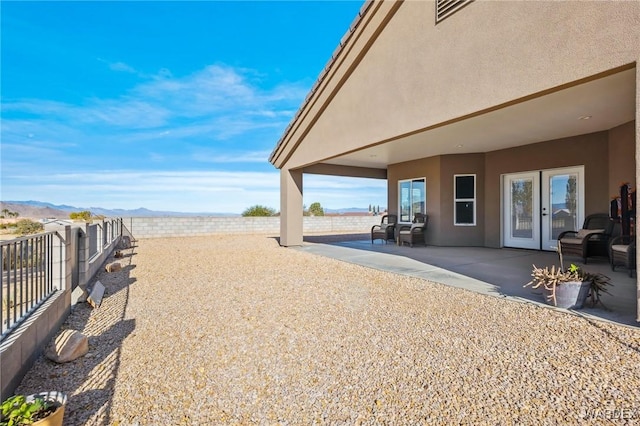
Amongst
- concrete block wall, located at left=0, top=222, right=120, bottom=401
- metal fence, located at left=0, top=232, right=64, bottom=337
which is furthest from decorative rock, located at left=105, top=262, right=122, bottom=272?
metal fence, located at left=0, top=232, right=64, bottom=337

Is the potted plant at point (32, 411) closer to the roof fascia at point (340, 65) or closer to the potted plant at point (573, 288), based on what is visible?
the potted plant at point (573, 288)

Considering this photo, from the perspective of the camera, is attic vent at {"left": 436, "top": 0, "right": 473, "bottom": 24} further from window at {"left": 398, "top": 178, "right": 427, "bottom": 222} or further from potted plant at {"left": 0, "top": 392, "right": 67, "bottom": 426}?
potted plant at {"left": 0, "top": 392, "right": 67, "bottom": 426}

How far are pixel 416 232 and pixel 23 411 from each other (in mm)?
9867

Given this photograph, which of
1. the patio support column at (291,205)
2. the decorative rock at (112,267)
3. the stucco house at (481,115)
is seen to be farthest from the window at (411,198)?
the decorative rock at (112,267)

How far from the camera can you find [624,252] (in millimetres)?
5570

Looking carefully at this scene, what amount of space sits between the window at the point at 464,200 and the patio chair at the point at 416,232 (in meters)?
0.95

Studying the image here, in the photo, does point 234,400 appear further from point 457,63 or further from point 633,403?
point 457,63

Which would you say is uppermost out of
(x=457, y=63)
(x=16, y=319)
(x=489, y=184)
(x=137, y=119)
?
(x=137, y=119)

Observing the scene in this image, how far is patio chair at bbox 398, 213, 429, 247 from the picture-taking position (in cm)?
1043

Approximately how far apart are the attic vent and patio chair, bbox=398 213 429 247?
251 inches

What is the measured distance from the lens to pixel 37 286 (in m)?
3.49

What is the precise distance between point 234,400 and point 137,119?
72.6 ft

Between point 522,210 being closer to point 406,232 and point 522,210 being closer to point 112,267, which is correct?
point 406,232

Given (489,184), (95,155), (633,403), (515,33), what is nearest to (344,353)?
(633,403)
